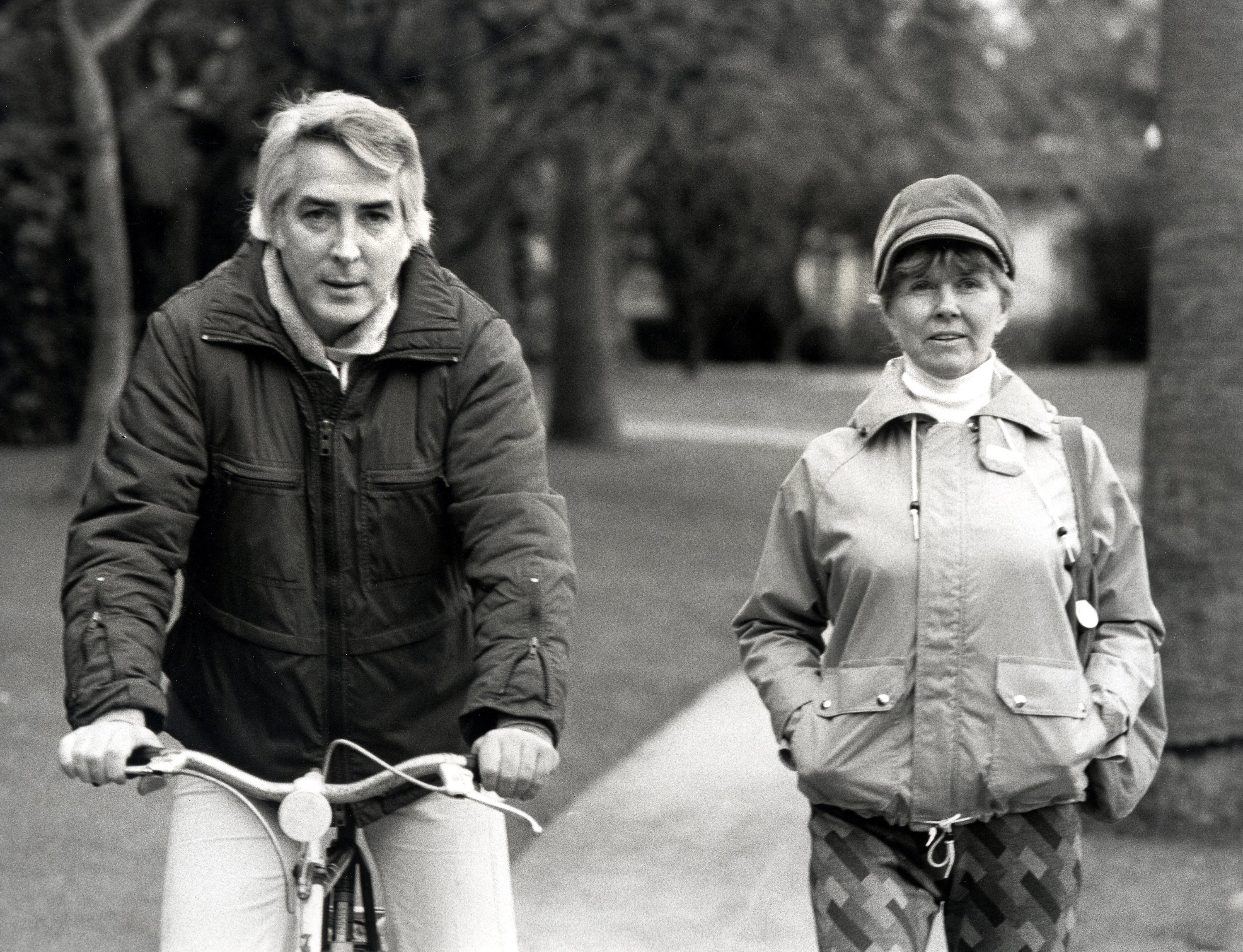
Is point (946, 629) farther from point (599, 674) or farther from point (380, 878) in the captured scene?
point (599, 674)

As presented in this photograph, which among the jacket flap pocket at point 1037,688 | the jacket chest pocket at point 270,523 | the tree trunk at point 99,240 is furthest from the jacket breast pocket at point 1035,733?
the tree trunk at point 99,240

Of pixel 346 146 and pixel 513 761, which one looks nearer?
pixel 513 761

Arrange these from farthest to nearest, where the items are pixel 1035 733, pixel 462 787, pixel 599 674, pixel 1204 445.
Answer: pixel 599 674
pixel 1204 445
pixel 1035 733
pixel 462 787

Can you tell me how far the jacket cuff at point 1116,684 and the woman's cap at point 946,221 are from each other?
0.66 metres

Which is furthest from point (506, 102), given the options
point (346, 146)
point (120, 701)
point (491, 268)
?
point (120, 701)

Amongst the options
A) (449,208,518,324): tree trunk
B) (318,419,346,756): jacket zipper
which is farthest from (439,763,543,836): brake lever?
(449,208,518,324): tree trunk

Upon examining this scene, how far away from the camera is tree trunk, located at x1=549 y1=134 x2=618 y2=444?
18906 millimetres

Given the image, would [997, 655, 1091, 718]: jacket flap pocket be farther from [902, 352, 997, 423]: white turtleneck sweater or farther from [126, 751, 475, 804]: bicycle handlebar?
[126, 751, 475, 804]: bicycle handlebar

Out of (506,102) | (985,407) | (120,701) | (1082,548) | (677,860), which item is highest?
(506,102)

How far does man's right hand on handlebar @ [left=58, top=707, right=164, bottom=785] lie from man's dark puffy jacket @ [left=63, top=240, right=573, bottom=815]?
17 cm

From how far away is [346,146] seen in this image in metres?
2.91

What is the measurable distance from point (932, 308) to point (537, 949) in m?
2.49

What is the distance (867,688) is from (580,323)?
1611 centimetres

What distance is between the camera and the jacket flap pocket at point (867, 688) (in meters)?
3.02
